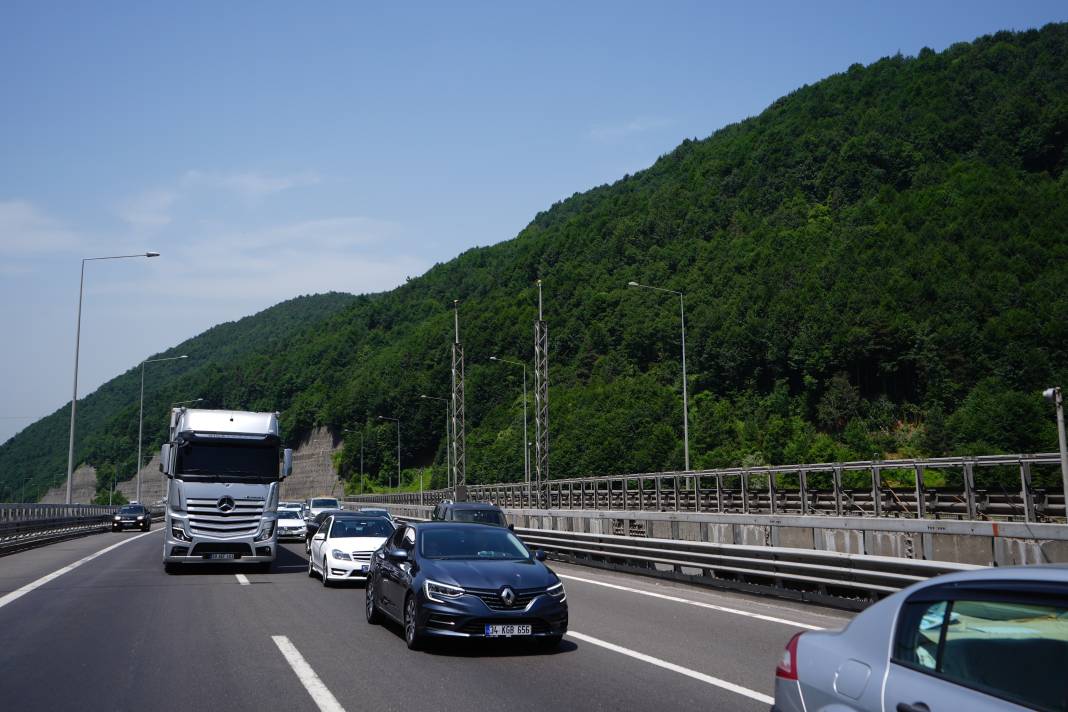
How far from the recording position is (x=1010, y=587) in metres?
3.86

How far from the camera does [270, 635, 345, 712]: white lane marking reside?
777 centimetres

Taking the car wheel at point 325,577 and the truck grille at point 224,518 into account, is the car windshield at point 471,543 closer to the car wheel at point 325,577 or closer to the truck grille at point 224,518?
the car wheel at point 325,577

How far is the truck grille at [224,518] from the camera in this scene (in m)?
20.6

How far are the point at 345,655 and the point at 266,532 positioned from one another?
11521mm

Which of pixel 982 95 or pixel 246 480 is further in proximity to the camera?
pixel 982 95

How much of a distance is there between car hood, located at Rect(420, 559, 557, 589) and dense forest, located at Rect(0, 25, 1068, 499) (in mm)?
73185

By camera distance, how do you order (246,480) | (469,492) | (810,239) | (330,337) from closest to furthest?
1. (246,480)
2. (469,492)
3. (810,239)
4. (330,337)

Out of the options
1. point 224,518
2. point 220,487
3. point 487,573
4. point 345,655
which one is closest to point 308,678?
point 345,655

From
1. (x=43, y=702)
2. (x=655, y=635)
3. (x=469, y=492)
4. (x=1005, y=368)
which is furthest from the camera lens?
(x=1005, y=368)

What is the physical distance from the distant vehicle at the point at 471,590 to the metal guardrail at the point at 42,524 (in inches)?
860

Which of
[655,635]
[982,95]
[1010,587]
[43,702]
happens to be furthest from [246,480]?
[982,95]

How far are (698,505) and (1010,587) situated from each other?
2769 centimetres

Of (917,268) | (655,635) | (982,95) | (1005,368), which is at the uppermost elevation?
(982,95)

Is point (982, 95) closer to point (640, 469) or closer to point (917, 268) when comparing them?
point (917, 268)
